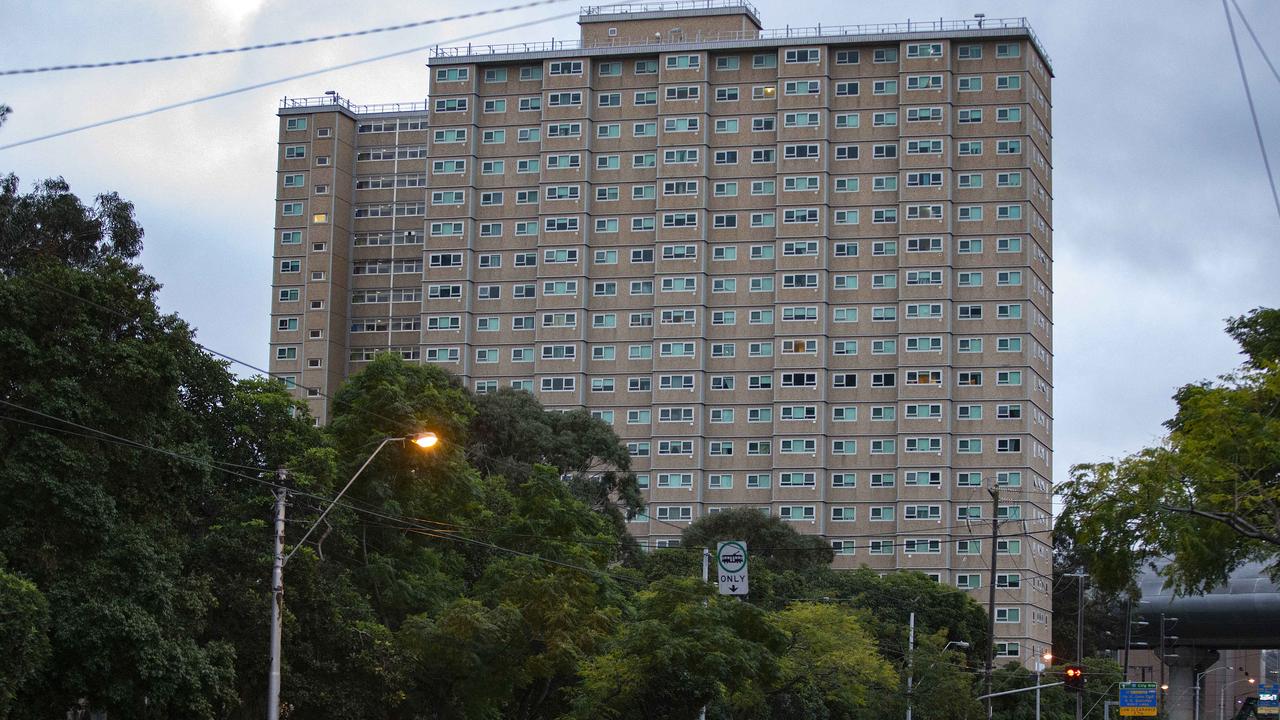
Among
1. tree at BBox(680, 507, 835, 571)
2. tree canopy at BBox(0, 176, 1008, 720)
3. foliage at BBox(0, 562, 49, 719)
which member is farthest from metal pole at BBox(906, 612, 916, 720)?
foliage at BBox(0, 562, 49, 719)

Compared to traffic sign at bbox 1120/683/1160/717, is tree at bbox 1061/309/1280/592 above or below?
above

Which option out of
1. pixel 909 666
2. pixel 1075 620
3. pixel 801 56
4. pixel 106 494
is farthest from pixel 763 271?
pixel 106 494

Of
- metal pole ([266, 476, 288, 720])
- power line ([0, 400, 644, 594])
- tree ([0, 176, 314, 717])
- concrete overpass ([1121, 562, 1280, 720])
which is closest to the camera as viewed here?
metal pole ([266, 476, 288, 720])

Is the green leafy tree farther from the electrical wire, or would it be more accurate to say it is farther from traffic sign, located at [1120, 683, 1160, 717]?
traffic sign, located at [1120, 683, 1160, 717]

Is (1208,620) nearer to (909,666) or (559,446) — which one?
(559,446)

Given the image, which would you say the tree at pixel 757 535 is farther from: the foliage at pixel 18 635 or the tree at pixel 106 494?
the foliage at pixel 18 635

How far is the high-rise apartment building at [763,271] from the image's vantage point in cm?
13712

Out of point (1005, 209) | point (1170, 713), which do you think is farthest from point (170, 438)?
point (1005, 209)

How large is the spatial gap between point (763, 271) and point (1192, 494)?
4471 inches

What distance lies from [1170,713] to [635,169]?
60323 millimetres

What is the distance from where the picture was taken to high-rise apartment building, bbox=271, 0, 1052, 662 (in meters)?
137

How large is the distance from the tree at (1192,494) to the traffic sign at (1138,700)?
57481 millimetres

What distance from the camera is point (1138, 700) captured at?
286 ft

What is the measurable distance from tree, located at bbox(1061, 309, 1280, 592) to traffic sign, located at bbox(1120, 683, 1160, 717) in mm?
57481
